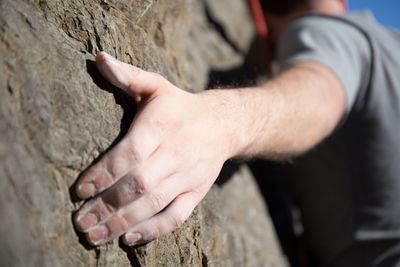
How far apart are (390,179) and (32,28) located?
5.12 feet

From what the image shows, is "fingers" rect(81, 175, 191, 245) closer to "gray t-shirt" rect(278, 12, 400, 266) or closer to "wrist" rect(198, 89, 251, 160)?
"wrist" rect(198, 89, 251, 160)

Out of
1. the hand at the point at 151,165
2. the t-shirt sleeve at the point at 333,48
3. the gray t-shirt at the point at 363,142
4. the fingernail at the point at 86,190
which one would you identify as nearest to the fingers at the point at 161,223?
the hand at the point at 151,165

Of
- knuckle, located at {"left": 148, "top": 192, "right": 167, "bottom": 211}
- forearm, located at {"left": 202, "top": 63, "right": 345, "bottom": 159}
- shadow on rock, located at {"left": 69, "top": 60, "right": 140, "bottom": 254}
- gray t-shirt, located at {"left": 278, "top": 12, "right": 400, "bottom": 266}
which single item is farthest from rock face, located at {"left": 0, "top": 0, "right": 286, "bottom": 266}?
gray t-shirt, located at {"left": 278, "top": 12, "right": 400, "bottom": 266}

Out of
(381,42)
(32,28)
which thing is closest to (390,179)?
(381,42)

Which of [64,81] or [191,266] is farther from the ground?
[64,81]

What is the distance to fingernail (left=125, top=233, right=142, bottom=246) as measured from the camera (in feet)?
2.82

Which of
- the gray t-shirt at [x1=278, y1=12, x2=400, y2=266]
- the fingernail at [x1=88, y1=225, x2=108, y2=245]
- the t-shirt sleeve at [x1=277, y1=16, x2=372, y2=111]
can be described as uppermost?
the fingernail at [x1=88, y1=225, x2=108, y2=245]

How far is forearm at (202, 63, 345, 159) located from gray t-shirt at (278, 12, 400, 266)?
203 millimetres

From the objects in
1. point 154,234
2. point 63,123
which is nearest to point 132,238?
point 154,234

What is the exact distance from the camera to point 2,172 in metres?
0.66

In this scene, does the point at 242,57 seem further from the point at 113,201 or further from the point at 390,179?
the point at 113,201

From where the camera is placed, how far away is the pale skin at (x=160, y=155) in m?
0.80

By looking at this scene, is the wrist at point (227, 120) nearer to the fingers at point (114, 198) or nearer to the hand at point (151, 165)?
the hand at point (151, 165)

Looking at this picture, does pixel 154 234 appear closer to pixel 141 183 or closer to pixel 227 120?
pixel 141 183
